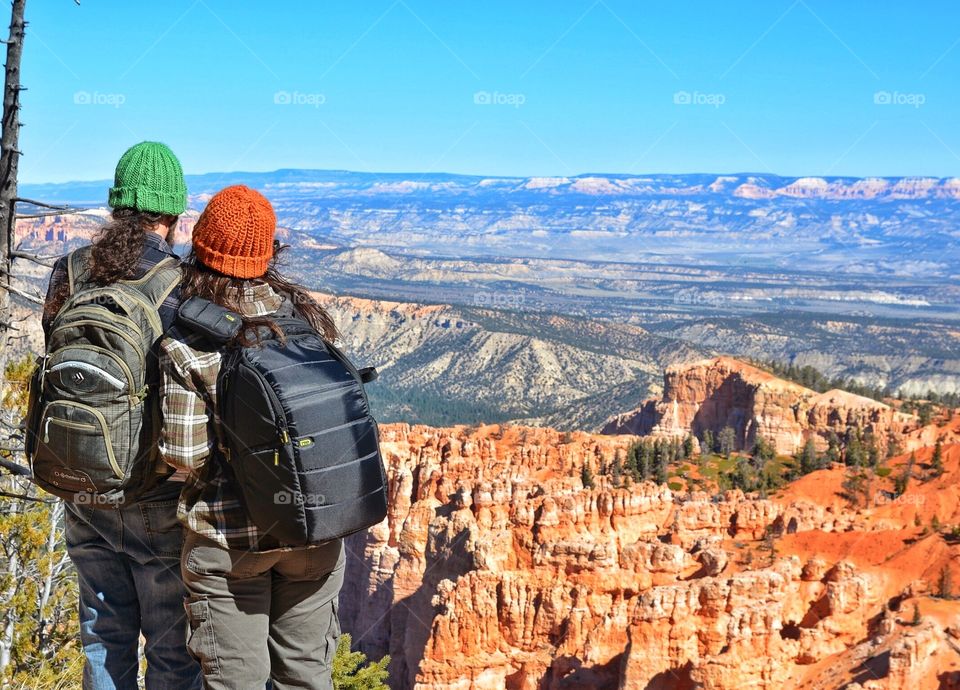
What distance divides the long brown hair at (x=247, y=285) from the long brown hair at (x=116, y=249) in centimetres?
25

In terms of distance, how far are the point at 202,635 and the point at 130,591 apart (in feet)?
2.33

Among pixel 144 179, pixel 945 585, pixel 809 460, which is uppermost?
pixel 144 179

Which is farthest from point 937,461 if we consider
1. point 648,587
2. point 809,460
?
point 648,587

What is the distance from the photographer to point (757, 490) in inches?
1603

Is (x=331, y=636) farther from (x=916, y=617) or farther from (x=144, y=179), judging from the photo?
(x=916, y=617)

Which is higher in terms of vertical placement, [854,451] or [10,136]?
[10,136]

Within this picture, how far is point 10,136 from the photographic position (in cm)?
649

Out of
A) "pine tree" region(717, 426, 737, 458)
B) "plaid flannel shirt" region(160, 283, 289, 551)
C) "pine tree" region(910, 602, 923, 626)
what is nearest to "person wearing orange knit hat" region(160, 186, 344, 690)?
"plaid flannel shirt" region(160, 283, 289, 551)

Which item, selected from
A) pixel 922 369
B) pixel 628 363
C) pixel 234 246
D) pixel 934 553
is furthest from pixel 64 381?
pixel 922 369

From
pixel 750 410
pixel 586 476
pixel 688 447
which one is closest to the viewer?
pixel 586 476

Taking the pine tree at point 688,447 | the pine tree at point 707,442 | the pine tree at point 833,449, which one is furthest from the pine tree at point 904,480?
the pine tree at point 707,442

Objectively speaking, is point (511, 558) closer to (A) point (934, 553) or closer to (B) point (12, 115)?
(A) point (934, 553)

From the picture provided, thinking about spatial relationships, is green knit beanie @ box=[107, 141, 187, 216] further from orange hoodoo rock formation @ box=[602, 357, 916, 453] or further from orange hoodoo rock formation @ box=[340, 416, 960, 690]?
orange hoodoo rock formation @ box=[602, 357, 916, 453]

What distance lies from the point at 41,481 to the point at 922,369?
16349cm
